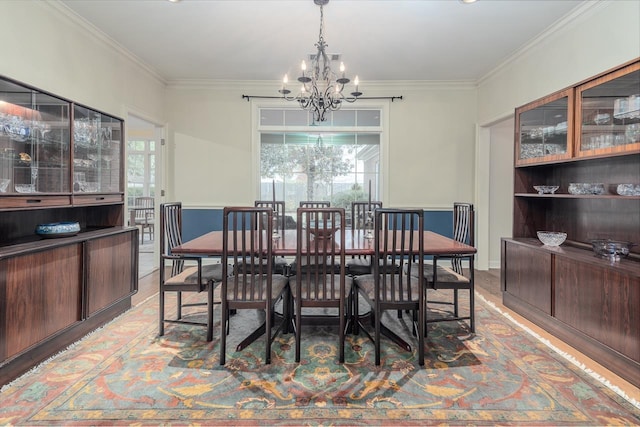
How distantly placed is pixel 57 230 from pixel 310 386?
7.21 feet

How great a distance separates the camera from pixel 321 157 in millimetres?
5059

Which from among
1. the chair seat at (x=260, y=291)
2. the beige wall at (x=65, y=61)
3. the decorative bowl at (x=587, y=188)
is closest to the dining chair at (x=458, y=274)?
the decorative bowl at (x=587, y=188)

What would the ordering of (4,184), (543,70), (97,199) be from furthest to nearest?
(543,70)
(97,199)
(4,184)

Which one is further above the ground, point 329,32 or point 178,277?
point 329,32

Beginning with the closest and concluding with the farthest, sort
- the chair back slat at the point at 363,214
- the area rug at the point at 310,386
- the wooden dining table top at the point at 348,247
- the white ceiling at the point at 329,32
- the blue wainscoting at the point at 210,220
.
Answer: the area rug at the point at 310,386 < the wooden dining table top at the point at 348,247 < the white ceiling at the point at 329,32 < the chair back slat at the point at 363,214 < the blue wainscoting at the point at 210,220

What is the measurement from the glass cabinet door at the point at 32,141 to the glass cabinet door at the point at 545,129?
402 cm

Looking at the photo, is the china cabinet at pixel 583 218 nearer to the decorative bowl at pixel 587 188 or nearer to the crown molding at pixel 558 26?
the decorative bowl at pixel 587 188

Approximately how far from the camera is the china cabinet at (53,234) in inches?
79.0

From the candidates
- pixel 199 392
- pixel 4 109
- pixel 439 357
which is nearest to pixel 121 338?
pixel 199 392

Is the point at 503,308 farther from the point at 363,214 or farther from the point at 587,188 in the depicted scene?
the point at 363,214

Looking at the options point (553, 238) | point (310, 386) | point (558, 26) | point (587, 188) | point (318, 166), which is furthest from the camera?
point (318, 166)

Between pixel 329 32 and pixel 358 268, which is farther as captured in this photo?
pixel 329 32

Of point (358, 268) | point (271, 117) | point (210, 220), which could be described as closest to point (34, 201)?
point (358, 268)

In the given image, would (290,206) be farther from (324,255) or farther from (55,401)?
(55,401)
